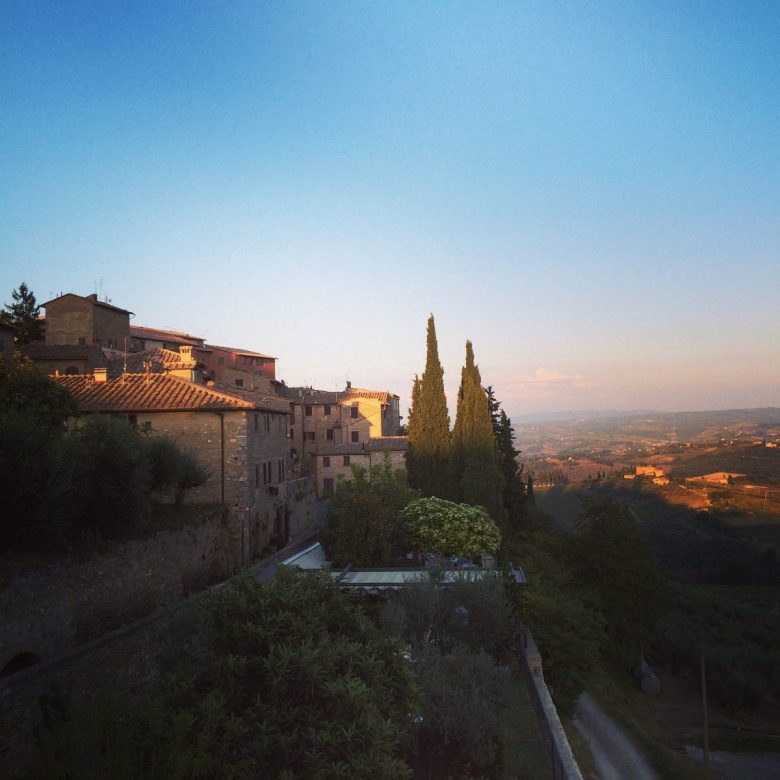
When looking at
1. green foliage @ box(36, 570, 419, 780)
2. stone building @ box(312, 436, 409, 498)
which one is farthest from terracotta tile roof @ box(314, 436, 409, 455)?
green foliage @ box(36, 570, 419, 780)

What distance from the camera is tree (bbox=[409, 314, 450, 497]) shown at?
3616cm

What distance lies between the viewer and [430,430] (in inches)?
1467

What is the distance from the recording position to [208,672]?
7.05 meters

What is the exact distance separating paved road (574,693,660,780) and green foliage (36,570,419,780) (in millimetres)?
15768

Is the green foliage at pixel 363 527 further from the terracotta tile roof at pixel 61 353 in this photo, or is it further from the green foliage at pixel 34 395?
the terracotta tile roof at pixel 61 353

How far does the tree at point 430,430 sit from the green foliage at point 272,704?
1101 inches

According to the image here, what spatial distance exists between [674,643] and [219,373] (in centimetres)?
3752

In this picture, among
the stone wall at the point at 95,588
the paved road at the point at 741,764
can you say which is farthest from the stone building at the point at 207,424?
the paved road at the point at 741,764

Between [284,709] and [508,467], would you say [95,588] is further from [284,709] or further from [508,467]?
[508,467]

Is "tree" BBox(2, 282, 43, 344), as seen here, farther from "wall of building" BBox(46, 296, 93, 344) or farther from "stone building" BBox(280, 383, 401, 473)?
"stone building" BBox(280, 383, 401, 473)

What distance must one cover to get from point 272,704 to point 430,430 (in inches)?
1210

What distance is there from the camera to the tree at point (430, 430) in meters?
36.2

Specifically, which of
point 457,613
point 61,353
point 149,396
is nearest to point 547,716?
point 457,613

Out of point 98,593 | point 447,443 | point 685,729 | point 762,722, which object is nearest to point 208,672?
point 98,593
